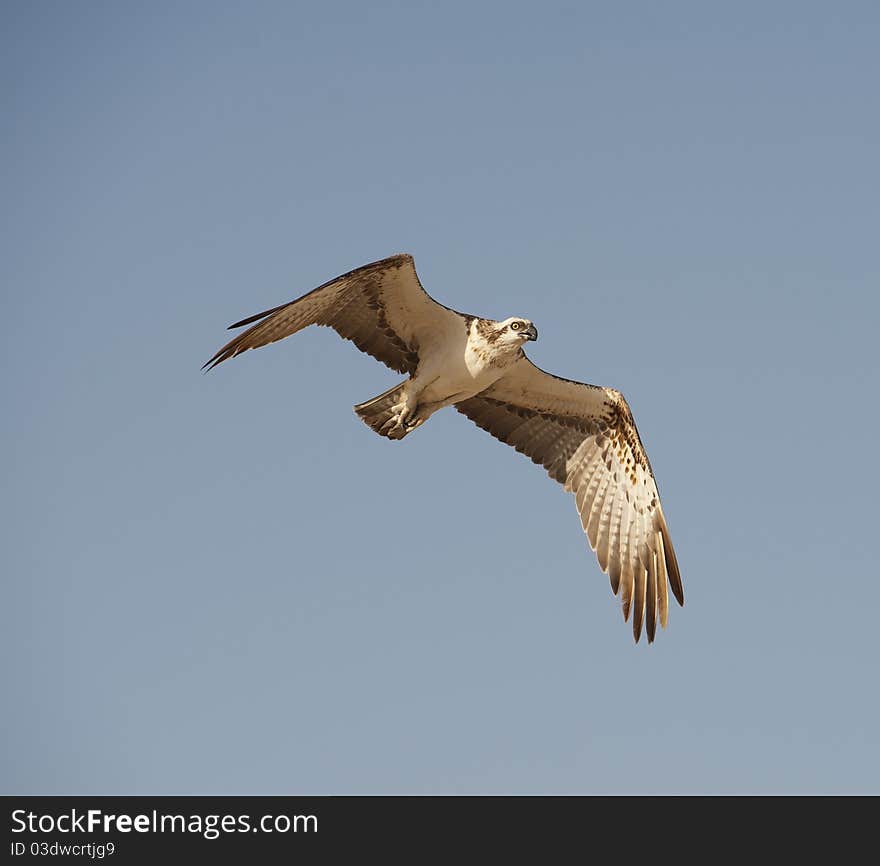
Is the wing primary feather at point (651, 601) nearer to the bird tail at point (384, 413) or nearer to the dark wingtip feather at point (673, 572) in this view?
the dark wingtip feather at point (673, 572)

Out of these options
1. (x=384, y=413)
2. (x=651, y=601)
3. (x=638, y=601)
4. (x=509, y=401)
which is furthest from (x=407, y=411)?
(x=651, y=601)

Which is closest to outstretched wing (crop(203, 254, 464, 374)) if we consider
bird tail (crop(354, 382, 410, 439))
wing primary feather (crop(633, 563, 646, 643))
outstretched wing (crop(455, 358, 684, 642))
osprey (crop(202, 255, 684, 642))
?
osprey (crop(202, 255, 684, 642))

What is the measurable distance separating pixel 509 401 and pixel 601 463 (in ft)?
4.81

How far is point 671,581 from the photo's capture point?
60.3ft

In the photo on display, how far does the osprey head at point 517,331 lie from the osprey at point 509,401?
0.04 ft

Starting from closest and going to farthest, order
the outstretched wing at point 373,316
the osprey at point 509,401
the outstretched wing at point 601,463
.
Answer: the outstretched wing at point 373,316 → the osprey at point 509,401 → the outstretched wing at point 601,463

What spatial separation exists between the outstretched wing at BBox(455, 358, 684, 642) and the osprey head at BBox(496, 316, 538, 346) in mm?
1215

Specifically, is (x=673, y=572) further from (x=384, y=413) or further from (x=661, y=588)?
(x=384, y=413)

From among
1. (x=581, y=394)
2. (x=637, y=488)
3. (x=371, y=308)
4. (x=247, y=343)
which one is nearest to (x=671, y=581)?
(x=637, y=488)

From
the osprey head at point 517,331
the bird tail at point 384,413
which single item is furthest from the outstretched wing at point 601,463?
the bird tail at point 384,413

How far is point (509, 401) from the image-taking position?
19.0 m

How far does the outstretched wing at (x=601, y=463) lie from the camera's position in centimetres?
1844
